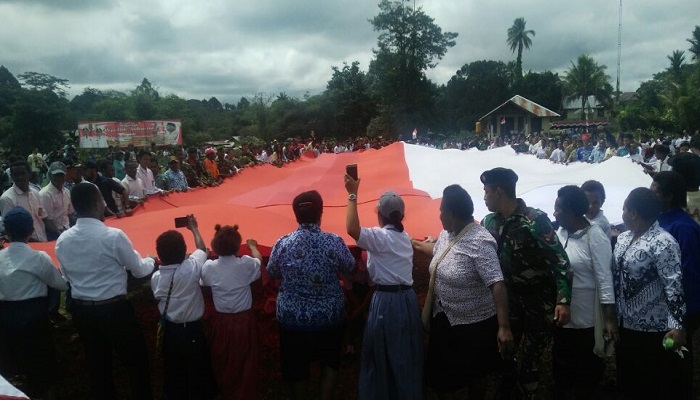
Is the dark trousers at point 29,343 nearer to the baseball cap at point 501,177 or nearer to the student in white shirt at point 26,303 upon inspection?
the student in white shirt at point 26,303

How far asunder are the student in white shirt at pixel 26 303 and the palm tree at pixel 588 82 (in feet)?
146

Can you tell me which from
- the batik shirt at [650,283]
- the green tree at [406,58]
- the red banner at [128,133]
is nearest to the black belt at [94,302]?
the batik shirt at [650,283]

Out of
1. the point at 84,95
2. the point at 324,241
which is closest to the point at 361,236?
the point at 324,241

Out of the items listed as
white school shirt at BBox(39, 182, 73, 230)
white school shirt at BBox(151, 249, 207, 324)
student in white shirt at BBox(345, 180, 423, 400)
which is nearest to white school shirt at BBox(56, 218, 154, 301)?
white school shirt at BBox(151, 249, 207, 324)

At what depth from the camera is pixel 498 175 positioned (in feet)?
7.16

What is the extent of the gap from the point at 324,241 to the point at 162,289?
81cm

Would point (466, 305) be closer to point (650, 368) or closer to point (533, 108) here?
point (650, 368)

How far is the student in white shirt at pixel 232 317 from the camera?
2451 millimetres

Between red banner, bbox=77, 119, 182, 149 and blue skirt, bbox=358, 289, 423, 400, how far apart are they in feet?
78.7

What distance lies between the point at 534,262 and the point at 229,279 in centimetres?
139

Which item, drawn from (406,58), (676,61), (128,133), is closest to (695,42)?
(676,61)

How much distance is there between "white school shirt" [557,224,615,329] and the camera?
2303mm

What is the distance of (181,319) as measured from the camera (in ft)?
7.98

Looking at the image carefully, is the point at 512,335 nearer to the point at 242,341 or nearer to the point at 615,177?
the point at 242,341
